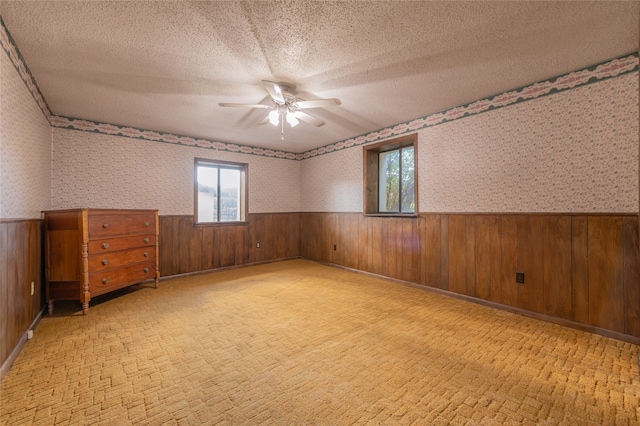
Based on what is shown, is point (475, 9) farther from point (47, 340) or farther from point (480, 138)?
point (47, 340)

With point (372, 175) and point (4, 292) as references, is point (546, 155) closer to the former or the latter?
point (372, 175)

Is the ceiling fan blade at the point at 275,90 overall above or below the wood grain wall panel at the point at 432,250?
above

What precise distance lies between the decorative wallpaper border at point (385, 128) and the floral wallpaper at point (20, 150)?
150 mm

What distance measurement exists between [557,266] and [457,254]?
3.25ft

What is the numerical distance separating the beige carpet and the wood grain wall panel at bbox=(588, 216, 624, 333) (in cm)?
21

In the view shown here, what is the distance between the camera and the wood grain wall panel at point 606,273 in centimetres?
237

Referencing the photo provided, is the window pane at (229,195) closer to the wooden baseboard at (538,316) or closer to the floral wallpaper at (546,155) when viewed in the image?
the wooden baseboard at (538,316)

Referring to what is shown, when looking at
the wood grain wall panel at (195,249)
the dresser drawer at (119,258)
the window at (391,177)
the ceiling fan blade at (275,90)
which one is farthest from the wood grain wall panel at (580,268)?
the wood grain wall panel at (195,249)

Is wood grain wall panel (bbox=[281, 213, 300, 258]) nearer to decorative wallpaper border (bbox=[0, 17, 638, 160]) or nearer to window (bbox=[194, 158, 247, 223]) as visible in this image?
window (bbox=[194, 158, 247, 223])

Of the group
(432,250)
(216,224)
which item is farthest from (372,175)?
(216,224)

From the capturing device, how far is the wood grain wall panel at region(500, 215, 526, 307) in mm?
2998

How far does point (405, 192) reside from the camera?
172 inches

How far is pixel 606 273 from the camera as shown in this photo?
2.44 m

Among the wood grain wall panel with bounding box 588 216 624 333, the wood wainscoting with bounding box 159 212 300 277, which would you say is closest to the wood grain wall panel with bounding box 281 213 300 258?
the wood wainscoting with bounding box 159 212 300 277
